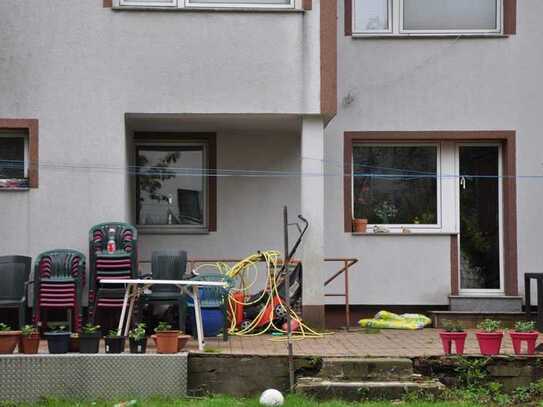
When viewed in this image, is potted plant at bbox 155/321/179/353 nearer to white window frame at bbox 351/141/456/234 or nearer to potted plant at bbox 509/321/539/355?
potted plant at bbox 509/321/539/355

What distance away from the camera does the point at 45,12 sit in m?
11.5

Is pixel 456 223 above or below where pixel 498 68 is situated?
below

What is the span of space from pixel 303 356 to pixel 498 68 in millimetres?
5873

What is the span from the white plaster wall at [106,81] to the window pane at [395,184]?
7.14 feet

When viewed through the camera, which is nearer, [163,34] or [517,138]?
[163,34]

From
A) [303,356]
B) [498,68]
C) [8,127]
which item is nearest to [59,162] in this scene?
[8,127]

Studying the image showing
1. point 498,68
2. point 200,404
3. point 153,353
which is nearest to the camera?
point 200,404

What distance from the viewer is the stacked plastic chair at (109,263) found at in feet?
36.2

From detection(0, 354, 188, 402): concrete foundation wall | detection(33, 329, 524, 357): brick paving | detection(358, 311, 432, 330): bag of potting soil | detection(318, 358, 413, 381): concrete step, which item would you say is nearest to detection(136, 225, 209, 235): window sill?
detection(33, 329, 524, 357): brick paving

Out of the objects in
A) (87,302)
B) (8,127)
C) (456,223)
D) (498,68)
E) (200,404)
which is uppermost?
(498,68)

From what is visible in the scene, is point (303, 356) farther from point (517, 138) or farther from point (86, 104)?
point (517, 138)

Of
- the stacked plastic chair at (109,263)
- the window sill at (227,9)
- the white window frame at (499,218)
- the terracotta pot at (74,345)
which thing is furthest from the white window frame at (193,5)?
the terracotta pot at (74,345)

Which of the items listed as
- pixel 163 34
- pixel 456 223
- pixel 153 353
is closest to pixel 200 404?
pixel 153 353

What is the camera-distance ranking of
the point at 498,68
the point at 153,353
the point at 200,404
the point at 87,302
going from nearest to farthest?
the point at 200,404 → the point at 153,353 → the point at 87,302 → the point at 498,68
